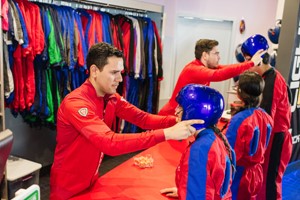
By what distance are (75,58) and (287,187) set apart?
2809 mm

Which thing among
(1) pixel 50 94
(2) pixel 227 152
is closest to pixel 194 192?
(2) pixel 227 152

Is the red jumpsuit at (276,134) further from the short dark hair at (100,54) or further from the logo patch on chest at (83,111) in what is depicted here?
the logo patch on chest at (83,111)

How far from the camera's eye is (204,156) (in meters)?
1.32

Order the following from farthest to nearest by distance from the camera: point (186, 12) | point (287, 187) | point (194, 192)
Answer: point (186, 12)
point (287, 187)
point (194, 192)

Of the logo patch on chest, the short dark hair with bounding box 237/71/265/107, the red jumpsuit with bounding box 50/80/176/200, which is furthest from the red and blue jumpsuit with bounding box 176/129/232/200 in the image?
the short dark hair with bounding box 237/71/265/107

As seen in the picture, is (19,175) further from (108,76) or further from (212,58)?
(212,58)

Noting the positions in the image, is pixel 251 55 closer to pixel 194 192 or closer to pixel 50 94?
pixel 194 192

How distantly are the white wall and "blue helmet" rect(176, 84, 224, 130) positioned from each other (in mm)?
2937

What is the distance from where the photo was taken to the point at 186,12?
5074 mm

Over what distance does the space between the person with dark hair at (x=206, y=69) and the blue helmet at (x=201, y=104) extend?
110 cm

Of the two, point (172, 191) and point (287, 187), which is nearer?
point (172, 191)

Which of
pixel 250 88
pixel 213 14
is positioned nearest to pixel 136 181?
pixel 250 88

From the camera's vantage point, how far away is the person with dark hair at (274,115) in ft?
8.28

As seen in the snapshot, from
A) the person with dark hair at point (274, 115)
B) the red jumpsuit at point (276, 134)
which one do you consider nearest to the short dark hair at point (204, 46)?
the person with dark hair at point (274, 115)
